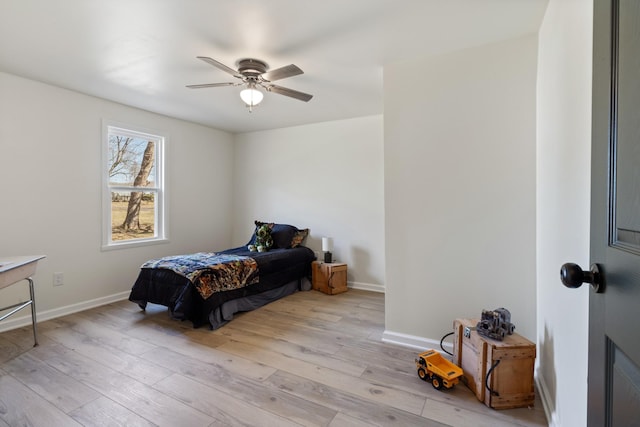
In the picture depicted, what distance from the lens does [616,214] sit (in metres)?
0.66

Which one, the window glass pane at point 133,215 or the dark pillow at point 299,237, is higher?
the window glass pane at point 133,215

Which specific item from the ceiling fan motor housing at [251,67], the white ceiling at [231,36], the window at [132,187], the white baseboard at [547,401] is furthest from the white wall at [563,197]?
the window at [132,187]

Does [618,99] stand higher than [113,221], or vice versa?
[618,99]

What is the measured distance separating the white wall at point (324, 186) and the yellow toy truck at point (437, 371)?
6.88ft

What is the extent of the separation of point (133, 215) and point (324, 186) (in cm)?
265

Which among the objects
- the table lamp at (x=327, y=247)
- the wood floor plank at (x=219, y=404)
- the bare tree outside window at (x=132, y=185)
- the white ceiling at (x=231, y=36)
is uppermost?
the white ceiling at (x=231, y=36)

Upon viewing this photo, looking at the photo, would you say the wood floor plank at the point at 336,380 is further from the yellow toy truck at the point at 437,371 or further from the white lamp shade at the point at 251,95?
the white lamp shade at the point at 251,95

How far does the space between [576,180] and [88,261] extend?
4.39m

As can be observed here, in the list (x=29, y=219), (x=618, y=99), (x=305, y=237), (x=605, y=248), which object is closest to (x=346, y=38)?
(x=618, y=99)

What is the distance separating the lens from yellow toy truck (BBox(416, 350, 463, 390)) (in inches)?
75.1

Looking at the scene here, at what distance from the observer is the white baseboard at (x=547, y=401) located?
61.8 inches

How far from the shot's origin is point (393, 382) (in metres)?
2.02

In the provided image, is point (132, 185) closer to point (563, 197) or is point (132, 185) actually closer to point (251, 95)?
point (251, 95)

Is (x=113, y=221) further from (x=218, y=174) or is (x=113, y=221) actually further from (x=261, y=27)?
(x=261, y=27)
